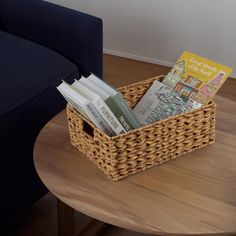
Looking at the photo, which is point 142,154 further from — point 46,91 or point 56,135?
point 46,91

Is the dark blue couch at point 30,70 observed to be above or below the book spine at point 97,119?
below

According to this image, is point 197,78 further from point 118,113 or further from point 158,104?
point 118,113

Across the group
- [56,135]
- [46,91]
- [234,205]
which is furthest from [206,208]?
[46,91]

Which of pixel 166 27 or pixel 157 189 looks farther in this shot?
pixel 166 27

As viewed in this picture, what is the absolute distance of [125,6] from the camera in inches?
96.1

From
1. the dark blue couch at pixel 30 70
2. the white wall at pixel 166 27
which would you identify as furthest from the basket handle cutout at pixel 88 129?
the white wall at pixel 166 27

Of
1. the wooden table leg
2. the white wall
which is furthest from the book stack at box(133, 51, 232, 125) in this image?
the white wall

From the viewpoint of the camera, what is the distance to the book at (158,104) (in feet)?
3.49

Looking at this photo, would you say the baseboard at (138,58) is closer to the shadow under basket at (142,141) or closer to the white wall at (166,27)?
the white wall at (166,27)

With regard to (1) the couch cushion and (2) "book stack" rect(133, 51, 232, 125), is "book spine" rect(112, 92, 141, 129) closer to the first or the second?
(2) "book stack" rect(133, 51, 232, 125)

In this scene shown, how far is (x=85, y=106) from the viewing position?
94 centimetres

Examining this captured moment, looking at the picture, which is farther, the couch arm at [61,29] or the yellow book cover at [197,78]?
the couch arm at [61,29]

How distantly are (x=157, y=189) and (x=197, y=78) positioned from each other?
0.99 ft

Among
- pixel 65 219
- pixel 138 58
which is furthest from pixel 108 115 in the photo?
pixel 138 58
